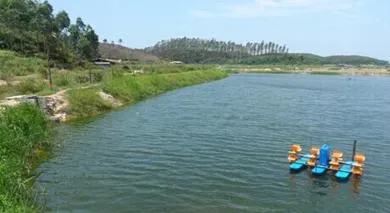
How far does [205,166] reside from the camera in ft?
73.9

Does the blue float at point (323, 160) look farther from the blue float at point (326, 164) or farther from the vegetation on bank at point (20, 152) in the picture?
the vegetation on bank at point (20, 152)

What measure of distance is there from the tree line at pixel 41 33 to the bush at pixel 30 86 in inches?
302

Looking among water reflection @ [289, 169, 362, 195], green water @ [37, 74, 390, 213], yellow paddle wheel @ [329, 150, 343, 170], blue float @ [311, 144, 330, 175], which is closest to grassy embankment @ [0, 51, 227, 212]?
green water @ [37, 74, 390, 213]

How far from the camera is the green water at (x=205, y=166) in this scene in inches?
682

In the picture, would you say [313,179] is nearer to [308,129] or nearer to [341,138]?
[341,138]

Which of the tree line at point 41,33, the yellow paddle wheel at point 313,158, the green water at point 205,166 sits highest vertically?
the tree line at point 41,33

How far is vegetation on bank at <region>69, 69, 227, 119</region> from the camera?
127 ft

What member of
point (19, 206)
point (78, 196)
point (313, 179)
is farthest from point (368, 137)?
point (19, 206)

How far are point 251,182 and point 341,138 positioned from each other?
45.9ft

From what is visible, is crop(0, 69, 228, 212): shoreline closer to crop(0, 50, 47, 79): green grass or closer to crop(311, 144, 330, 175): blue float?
crop(0, 50, 47, 79): green grass

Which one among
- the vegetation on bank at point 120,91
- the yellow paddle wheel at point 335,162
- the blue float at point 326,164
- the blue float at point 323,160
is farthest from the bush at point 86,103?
the yellow paddle wheel at point 335,162

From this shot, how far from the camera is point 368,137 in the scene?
105 feet

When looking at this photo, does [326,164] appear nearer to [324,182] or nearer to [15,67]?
[324,182]

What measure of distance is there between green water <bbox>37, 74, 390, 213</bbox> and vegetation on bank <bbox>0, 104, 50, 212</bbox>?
102 centimetres
